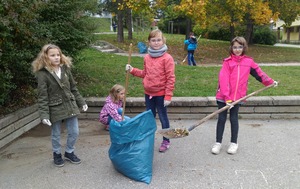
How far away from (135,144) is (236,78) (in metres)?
1.49

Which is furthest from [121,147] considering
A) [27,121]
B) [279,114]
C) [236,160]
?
[279,114]

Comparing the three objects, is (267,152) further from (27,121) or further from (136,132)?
(27,121)

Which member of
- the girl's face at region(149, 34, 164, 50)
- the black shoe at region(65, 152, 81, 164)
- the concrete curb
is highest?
the girl's face at region(149, 34, 164, 50)

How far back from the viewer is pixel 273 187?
A: 3.04 meters

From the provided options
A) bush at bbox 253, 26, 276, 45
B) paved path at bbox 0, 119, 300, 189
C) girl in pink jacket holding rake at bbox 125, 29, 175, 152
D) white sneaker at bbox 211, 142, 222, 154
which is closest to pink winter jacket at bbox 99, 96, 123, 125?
paved path at bbox 0, 119, 300, 189

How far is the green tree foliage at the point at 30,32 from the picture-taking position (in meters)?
4.00

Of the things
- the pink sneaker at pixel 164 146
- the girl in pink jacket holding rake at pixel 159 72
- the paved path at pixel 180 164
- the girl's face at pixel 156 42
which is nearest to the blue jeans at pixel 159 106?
the girl in pink jacket holding rake at pixel 159 72

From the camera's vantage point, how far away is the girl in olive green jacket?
3.26 meters

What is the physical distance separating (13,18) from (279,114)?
4298 millimetres

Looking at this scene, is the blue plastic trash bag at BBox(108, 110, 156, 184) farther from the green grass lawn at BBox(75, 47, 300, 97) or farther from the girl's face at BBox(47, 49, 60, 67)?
the green grass lawn at BBox(75, 47, 300, 97)

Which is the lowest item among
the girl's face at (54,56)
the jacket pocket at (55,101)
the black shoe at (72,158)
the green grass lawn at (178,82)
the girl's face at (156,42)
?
the black shoe at (72,158)

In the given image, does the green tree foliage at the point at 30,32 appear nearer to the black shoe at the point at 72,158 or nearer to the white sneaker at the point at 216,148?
the black shoe at the point at 72,158

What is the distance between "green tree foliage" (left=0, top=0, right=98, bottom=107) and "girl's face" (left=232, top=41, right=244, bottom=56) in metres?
2.81

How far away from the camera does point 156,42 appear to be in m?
3.57
